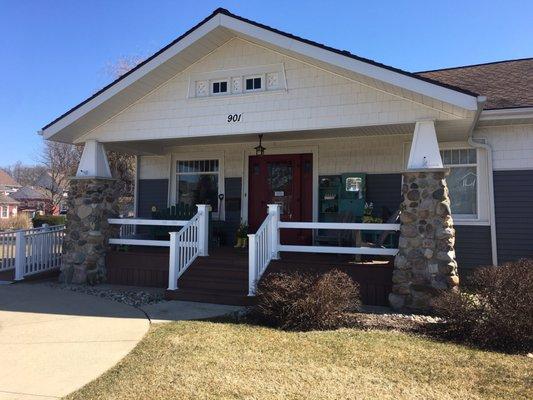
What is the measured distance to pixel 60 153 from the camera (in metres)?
34.6

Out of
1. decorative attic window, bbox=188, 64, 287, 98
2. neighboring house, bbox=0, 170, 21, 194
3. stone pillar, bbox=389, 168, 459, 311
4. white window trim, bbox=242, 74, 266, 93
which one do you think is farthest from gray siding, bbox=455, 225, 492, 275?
neighboring house, bbox=0, 170, 21, 194

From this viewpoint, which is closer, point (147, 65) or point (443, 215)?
point (443, 215)

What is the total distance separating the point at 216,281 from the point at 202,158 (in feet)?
13.7

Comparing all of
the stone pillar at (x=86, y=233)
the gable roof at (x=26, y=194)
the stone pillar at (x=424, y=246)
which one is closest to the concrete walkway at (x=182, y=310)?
the stone pillar at (x=86, y=233)

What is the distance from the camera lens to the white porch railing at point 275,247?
23.9ft

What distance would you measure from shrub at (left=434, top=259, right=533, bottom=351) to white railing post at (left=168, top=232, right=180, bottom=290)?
4.47 meters

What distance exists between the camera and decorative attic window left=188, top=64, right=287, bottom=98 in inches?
313

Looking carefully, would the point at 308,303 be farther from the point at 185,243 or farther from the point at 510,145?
the point at 510,145

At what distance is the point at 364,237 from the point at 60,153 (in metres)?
31.6

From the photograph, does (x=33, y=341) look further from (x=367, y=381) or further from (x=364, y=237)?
(x=364, y=237)

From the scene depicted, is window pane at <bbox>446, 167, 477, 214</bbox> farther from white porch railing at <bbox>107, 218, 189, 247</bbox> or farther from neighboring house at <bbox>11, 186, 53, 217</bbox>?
neighboring house at <bbox>11, 186, 53, 217</bbox>

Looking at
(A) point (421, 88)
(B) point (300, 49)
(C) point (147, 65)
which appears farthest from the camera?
(C) point (147, 65)

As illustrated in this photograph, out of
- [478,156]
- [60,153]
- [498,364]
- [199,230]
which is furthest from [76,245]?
[60,153]

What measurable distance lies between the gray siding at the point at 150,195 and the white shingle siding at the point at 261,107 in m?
2.64
